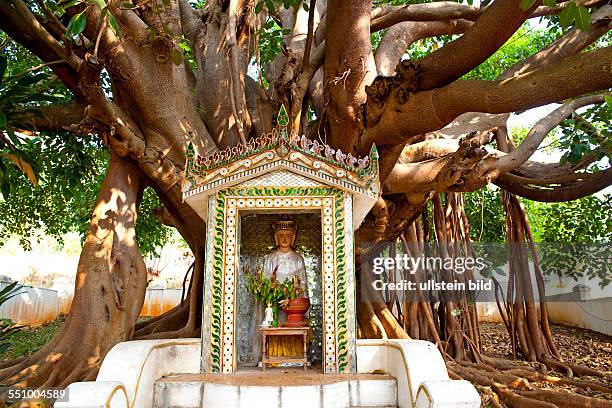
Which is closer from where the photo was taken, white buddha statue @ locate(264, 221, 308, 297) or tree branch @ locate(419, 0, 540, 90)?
tree branch @ locate(419, 0, 540, 90)

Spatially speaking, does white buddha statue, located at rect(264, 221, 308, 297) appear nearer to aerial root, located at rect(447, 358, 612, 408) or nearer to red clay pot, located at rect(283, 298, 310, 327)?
red clay pot, located at rect(283, 298, 310, 327)

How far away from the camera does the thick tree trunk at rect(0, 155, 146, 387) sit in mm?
4918

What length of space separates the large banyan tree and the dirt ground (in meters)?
0.35

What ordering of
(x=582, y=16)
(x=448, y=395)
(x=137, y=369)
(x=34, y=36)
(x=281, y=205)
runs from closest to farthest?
(x=582, y=16) < (x=448, y=395) < (x=137, y=369) < (x=281, y=205) < (x=34, y=36)

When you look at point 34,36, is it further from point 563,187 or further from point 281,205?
point 563,187

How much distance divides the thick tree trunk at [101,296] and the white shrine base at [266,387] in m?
1.50

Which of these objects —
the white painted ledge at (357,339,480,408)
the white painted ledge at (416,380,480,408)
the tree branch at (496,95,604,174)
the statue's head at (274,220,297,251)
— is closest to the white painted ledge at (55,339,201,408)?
the statue's head at (274,220,297,251)

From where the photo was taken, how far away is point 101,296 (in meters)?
5.43

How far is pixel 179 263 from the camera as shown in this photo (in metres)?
28.0

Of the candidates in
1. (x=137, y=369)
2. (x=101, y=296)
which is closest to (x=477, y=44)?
(x=137, y=369)

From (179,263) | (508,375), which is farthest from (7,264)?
(508,375)

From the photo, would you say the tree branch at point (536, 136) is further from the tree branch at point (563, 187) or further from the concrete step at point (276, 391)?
the concrete step at point (276, 391)

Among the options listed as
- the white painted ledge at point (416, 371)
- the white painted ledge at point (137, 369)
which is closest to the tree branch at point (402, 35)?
the white painted ledge at point (416, 371)

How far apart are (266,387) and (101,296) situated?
2.75 m
